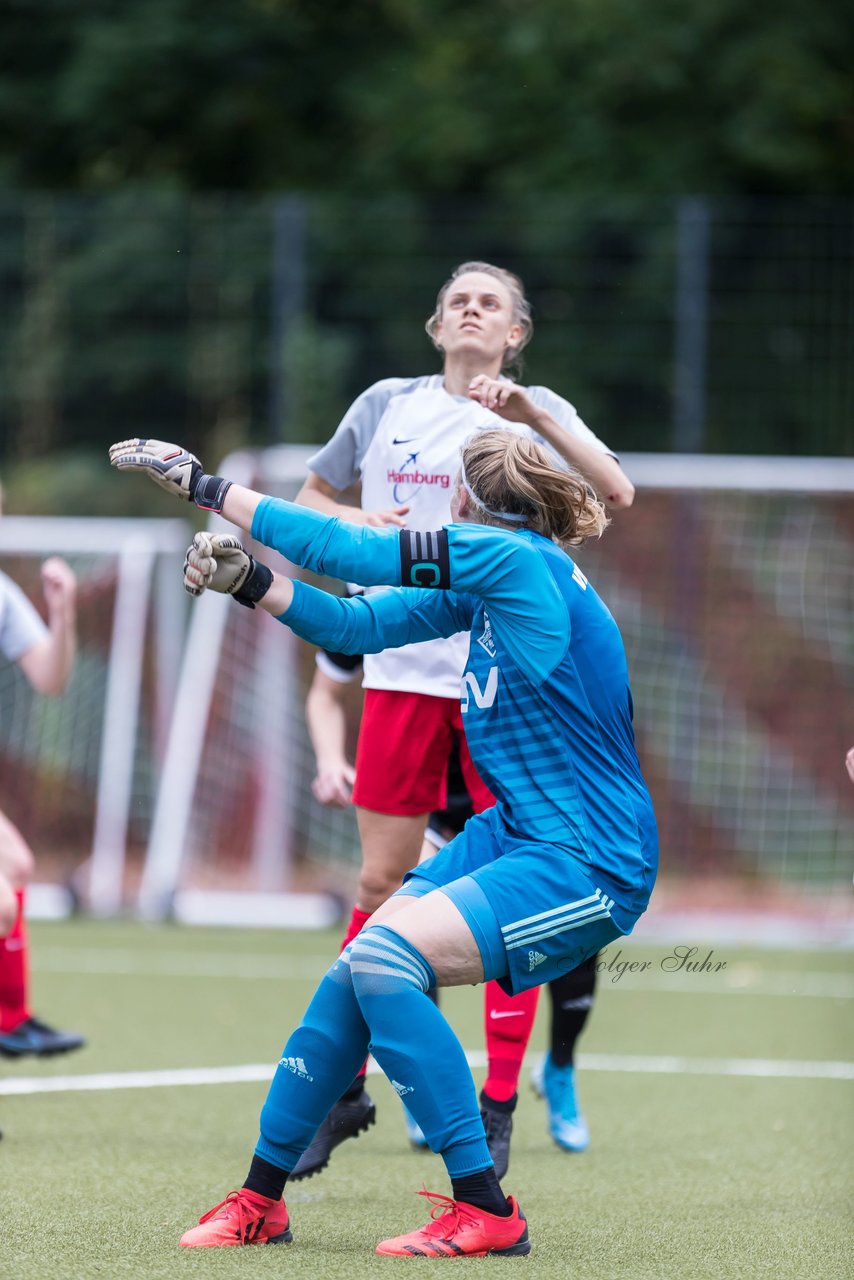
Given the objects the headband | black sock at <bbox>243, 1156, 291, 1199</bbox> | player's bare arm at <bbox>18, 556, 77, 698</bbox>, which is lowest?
black sock at <bbox>243, 1156, 291, 1199</bbox>

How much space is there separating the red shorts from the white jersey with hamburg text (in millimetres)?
42

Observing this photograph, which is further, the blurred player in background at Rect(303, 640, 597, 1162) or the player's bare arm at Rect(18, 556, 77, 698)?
the player's bare arm at Rect(18, 556, 77, 698)

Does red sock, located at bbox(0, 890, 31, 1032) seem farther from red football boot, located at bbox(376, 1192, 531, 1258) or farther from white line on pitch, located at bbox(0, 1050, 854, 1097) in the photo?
red football boot, located at bbox(376, 1192, 531, 1258)

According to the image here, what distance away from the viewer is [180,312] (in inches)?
559

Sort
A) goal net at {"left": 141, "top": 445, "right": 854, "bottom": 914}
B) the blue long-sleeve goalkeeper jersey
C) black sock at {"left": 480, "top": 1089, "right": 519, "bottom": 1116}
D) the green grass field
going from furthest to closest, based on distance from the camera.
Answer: goal net at {"left": 141, "top": 445, "right": 854, "bottom": 914} < black sock at {"left": 480, "top": 1089, "right": 519, "bottom": 1116} < the green grass field < the blue long-sleeve goalkeeper jersey

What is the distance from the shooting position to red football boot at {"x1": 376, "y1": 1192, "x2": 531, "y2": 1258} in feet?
11.6

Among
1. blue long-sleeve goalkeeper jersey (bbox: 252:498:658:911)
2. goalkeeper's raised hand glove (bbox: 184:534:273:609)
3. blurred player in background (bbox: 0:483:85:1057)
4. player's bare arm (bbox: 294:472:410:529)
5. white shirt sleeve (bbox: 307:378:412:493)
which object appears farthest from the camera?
blurred player in background (bbox: 0:483:85:1057)

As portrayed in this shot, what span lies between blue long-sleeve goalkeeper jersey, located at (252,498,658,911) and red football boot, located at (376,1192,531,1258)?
2.20ft

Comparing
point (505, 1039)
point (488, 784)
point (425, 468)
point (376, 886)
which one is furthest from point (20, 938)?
point (488, 784)

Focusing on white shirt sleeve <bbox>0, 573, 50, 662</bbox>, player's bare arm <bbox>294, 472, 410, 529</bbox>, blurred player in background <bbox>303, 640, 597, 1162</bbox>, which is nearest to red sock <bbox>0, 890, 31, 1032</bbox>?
white shirt sleeve <bbox>0, 573, 50, 662</bbox>

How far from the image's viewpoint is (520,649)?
11.8 ft

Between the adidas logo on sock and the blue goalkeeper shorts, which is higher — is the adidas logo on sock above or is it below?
below

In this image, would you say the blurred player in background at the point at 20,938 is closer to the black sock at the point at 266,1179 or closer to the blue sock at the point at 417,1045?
the black sock at the point at 266,1179

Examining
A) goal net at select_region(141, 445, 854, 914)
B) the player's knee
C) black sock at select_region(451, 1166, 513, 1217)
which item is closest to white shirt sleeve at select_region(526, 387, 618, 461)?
the player's knee
